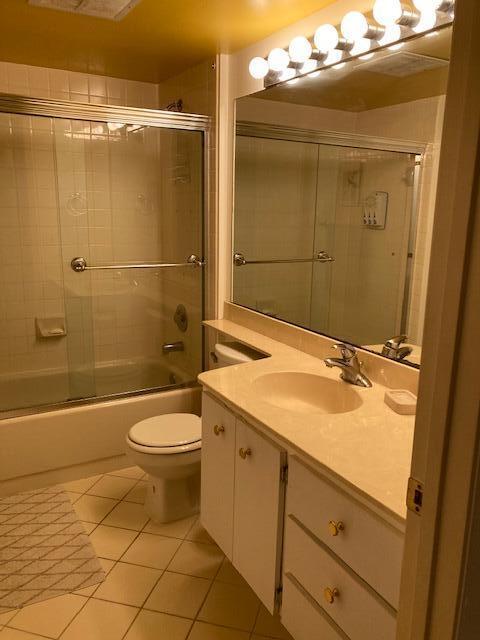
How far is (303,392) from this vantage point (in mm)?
1892

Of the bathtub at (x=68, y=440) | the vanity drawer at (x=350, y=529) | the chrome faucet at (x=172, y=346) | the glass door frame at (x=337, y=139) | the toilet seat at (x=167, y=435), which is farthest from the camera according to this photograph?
the chrome faucet at (x=172, y=346)

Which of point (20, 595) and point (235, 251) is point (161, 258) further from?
point (20, 595)

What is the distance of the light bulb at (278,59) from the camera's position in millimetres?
2093

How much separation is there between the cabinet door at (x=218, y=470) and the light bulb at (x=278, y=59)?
141cm

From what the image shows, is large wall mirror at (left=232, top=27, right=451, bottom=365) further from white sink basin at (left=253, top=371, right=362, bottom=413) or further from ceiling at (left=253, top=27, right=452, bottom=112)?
white sink basin at (left=253, top=371, right=362, bottom=413)

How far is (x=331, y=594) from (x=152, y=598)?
35.1 inches

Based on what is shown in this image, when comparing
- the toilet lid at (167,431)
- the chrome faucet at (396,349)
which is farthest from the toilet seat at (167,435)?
the chrome faucet at (396,349)

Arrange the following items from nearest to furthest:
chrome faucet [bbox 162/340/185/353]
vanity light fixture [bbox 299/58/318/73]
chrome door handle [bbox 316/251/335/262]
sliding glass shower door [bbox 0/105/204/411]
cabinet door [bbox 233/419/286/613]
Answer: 1. cabinet door [bbox 233/419/286/613]
2. vanity light fixture [bbox 299/58/318/73]
3. chrome door handle [bbox 316/251/335/262]
4. sliding glass shower door [bbox 0/105/204/411]
5. chrome faucet [bbox 162/340/185/353]

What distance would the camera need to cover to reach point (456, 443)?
692 millimetres

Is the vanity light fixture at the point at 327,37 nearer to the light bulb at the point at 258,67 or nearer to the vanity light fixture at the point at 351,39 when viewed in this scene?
the vanity light fixture at the point at 351,39

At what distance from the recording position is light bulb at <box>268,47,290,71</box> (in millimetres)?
2093

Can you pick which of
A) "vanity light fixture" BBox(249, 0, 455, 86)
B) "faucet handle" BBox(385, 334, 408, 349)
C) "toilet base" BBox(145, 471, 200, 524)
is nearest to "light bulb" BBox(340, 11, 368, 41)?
"vanity light fixture" BBox(249, 0, 455, 86)

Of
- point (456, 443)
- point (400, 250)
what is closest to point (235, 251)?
point (400, 250)

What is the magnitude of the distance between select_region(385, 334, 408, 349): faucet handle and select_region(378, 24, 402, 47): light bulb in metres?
0.99
